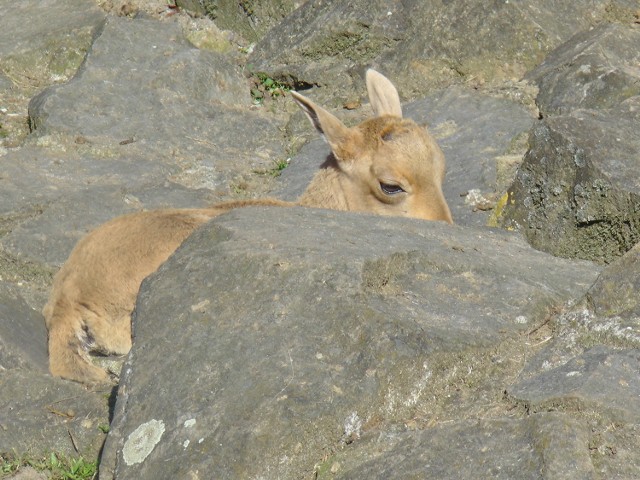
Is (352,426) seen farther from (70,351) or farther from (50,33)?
(50,33)

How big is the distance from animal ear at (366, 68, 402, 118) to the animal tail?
121 inches

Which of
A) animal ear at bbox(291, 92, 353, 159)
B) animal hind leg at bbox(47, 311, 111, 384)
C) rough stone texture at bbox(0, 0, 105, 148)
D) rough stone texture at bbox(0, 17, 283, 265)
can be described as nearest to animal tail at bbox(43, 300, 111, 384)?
animal hind leg at bbox(47, 311, 111, 384)

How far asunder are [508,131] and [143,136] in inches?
120

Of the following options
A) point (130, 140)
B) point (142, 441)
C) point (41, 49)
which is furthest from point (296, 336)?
point (41, 49)

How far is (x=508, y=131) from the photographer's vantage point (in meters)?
7.85

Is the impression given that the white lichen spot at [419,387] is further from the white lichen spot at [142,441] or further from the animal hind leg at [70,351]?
the animal hind leg at [70,351]

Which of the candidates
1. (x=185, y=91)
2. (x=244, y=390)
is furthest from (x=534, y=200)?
(x=185, y=91)

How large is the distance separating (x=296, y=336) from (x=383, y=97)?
14.5ft

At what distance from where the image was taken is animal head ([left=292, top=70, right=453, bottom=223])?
7.24 m

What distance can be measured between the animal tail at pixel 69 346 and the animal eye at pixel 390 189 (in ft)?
7.79

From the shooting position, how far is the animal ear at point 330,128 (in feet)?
24.4

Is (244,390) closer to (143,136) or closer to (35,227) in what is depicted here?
(35,227)

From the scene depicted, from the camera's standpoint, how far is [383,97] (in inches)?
320

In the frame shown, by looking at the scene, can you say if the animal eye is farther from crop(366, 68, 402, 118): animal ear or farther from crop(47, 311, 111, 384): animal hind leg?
crop(47, 311, 111, 384): animal hind leg
